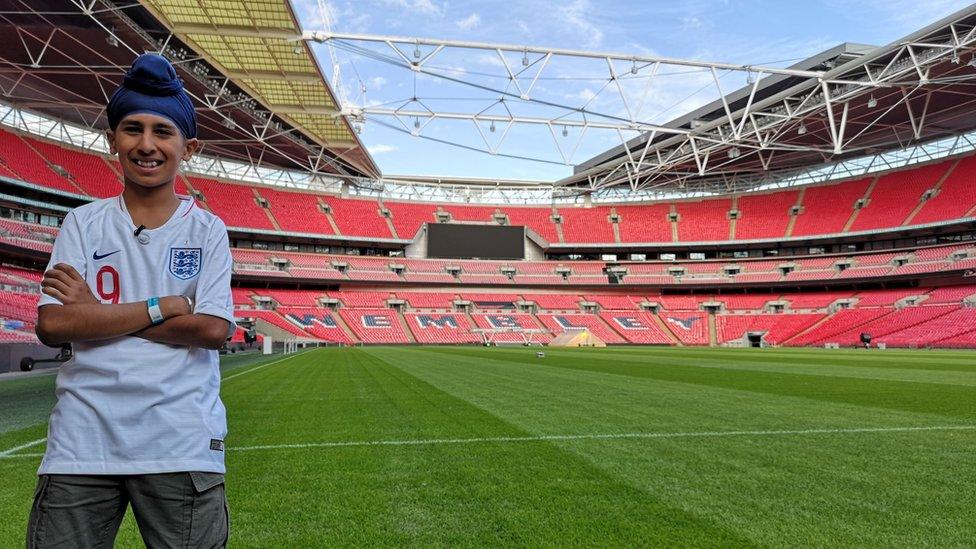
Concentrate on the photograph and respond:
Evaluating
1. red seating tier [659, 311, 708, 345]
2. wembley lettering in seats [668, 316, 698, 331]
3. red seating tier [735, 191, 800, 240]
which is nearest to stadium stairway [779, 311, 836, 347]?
red seating tier [659, 311, 708, 345]

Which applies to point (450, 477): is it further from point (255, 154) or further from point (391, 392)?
point (255, 154)

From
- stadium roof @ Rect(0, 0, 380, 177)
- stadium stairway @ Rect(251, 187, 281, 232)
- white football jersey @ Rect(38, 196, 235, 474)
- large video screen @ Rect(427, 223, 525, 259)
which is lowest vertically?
white football jersey @ Rect(38, 196, 235, 474)

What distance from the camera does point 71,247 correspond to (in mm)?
1544

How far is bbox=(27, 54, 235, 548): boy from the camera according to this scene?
4.65ft

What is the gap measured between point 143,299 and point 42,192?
150ft

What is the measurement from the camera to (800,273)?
48.7 m

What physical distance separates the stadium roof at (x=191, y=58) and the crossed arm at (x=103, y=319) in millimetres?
22570

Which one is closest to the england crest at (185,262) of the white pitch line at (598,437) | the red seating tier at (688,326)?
the white pitch line at (598,437)

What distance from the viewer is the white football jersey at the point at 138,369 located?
4.68 feet

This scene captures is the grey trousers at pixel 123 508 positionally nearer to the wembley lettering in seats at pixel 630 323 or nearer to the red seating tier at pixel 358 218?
the wembley lettering in seats at pixel 630 323

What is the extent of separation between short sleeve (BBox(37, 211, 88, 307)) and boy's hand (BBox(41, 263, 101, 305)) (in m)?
0.03

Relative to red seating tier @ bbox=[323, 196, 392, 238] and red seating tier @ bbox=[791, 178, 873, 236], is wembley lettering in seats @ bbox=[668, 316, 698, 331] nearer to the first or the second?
red seating tier @ bbox=[791, 178, 873, 236]

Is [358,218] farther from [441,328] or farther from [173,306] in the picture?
[173,306]

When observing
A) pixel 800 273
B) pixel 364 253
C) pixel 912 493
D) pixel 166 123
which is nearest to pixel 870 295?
pixel 800 273
